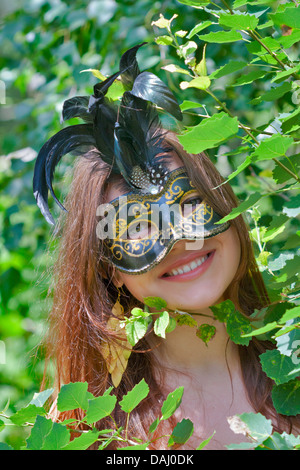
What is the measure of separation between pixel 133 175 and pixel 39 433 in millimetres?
648

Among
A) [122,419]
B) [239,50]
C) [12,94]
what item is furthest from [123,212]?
Result: [12,94]

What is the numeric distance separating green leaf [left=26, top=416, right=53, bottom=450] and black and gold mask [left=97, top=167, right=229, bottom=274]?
556mm

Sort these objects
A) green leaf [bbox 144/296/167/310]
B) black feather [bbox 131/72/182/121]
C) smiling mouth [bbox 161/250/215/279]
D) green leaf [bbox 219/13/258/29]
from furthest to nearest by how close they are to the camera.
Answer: smiling mouth [bbox 161/250/215/279] < green leaf [bbox 144/296/167/310] < black feather [bbox 131/72/182/121] < green leaf [bbox 219/13/258/29]

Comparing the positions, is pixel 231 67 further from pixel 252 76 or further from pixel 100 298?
pixel 100 298

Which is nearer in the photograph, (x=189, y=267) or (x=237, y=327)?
(x=237, y=327)

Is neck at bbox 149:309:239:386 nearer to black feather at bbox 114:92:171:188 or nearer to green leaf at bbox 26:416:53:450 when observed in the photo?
black feather at bbox 114:92:171:188

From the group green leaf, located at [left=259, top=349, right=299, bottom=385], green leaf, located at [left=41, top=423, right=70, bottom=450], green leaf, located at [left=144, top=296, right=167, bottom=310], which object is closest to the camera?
green leaf, located at [left=41, top=423, right=70, bottom=450]

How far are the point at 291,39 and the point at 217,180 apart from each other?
505mm

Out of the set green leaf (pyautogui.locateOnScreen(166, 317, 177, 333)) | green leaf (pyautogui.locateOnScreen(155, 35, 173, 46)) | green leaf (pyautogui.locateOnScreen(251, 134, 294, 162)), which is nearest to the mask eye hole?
green leaf (pyautogui.locateOnScreen(166, 317, 177, 333))

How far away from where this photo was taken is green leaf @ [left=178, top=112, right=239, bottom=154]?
0.74m

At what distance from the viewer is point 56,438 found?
0.68 m

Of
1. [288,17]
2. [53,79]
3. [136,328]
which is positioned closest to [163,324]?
[136,328]

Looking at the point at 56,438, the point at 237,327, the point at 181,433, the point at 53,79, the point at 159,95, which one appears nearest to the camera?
the point at 56,438

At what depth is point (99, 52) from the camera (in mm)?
2424
